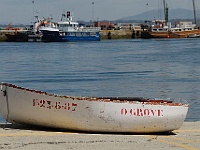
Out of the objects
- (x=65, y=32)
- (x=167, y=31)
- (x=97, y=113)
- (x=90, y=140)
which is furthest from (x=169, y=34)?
(x=90, y=140)

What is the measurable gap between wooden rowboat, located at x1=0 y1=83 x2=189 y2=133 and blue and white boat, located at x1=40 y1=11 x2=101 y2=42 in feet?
315

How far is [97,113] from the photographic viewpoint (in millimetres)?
11984

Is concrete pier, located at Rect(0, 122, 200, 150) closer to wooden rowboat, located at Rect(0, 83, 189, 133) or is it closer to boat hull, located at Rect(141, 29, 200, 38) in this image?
wooden rowboat, located at Rect(0, 83, 189, 133)

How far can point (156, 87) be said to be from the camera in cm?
3150

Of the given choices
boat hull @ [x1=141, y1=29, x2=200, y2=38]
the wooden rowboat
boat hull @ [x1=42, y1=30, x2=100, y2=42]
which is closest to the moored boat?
boat hull @ [x1=141, y1=29, x2=200, y2=38]

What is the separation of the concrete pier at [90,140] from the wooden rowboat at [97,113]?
169 mm

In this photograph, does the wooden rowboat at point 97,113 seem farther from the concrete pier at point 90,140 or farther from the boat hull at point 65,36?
the boat hull at point 65,36

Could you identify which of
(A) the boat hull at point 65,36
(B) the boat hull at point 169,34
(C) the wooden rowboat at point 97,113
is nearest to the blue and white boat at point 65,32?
(A) the boat hull at point 65,36

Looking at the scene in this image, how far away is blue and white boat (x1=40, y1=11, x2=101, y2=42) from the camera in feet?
357

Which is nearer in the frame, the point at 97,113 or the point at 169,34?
the point at 97,113

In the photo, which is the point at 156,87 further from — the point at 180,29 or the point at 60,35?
the point at 180,29

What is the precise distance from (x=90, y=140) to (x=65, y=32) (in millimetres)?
98303

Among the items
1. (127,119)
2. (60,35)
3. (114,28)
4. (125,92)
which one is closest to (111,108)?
(127,119)

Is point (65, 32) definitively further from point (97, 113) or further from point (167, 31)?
point (97, 113)
